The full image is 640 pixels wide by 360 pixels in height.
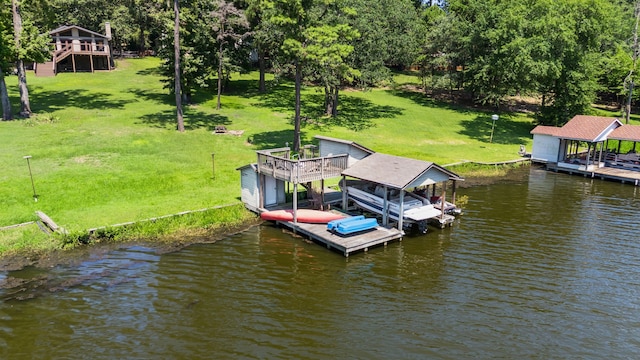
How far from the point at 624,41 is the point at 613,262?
189 feet

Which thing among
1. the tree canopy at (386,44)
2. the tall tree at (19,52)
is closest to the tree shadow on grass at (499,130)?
the tree canopy at (386,44)

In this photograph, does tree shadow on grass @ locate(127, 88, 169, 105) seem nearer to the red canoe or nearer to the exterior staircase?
the exterior staircase

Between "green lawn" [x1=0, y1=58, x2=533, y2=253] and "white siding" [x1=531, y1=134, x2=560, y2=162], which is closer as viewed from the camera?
"green lawn" [x1=0, y1=58, x2=533, y2=253]

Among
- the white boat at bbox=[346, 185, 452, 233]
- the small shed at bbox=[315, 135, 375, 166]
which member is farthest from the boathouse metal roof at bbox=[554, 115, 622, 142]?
the small shed at bbox=[315, 135, 375, 166]

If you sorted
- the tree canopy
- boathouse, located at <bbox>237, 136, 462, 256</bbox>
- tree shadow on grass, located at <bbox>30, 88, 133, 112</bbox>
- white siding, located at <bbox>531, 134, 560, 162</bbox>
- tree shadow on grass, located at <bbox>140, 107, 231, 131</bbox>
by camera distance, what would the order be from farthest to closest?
tree shadow on grass, located at <bbox>30, 88, 133, 112</bbox> → tree shadow on grass, located at <bbox>140, 107, 231, 131</bbox> → white siding, located at <bbox>531, 134, 560, 162</bbox> → the tree canopy → boathouse, located at <bbox>237, 136, 462, 256</bbox>

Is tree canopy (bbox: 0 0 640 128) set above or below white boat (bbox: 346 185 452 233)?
above

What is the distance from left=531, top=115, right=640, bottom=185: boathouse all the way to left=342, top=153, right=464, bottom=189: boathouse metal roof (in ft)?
67.4

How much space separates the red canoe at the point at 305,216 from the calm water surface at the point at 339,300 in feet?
2.42

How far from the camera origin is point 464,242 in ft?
79.5

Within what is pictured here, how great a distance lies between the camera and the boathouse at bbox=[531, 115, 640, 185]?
39.2 metres

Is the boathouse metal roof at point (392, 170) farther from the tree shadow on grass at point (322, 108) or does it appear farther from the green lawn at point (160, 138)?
the tree shadow on grass at point (322, 108)

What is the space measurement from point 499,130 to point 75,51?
58.4 metres

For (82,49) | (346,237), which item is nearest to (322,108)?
(346,237)

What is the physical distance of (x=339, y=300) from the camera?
18125 mm
